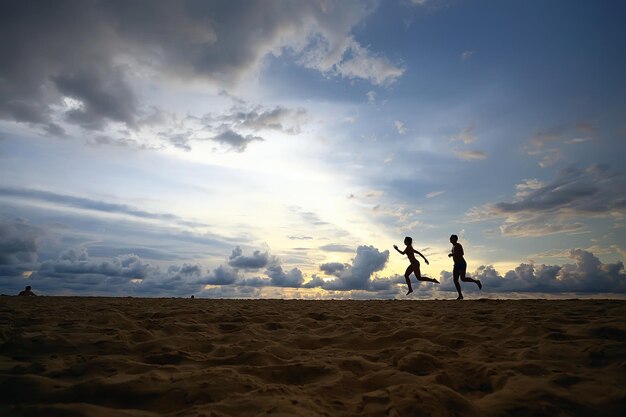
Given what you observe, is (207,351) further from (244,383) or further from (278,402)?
→ (278,402)

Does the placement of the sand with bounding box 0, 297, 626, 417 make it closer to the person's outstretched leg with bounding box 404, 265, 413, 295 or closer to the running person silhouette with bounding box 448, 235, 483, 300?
the running person silhouette with bounding box 448, 235, 483, 300

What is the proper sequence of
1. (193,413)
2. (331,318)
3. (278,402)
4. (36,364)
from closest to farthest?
(193,413), (278,402), (36,364), (331,318)

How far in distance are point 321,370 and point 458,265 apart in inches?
362

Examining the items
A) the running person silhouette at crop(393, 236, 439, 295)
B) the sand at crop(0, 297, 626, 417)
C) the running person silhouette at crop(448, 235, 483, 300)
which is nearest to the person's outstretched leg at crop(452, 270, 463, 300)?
the running person silhouette at crop(448, 235, 483, 300)

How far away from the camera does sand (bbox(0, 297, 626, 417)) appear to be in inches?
84.9

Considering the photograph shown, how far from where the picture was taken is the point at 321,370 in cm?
295

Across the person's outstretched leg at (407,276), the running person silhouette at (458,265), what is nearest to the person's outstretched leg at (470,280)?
the running person silhouette at (458,265)

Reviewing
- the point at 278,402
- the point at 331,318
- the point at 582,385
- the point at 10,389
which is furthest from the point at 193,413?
the point at 331,318

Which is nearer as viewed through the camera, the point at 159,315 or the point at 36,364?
the point at 36,364

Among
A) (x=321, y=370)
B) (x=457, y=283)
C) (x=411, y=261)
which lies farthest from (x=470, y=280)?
(x=321, y=370)

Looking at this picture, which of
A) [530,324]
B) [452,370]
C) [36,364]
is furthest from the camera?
[530,324]

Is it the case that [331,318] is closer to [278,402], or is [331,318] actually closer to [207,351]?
[207,351]

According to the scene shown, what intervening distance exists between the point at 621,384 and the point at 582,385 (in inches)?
10.9

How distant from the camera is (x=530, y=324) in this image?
4.50 meters
